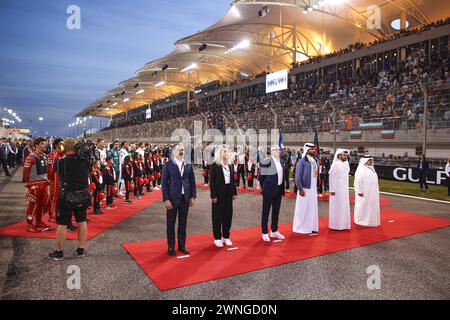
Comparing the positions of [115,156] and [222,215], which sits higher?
[115,156]

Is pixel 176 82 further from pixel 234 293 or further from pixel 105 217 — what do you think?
pixel 234 293

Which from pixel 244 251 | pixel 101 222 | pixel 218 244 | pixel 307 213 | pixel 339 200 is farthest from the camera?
pixel 101 222

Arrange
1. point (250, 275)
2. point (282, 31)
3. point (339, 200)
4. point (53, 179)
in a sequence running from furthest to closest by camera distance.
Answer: point (282, 31)
point (339, 200)
point (53, 179)
point (250, 275)

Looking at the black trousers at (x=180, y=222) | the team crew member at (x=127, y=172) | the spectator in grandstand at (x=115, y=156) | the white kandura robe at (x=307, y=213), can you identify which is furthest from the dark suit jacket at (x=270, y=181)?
the spectator in grandstand at (x=115, y=156)

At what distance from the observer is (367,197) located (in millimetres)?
7875

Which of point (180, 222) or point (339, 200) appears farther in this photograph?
point (339, 200)

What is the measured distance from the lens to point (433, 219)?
8.52 m

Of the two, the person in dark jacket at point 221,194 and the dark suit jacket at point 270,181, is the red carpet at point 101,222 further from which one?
the dark suit jacket at point 270,181

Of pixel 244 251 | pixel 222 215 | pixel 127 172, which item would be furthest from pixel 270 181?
pixel 127 172

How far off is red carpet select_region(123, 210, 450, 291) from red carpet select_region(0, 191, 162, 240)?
1424 mm

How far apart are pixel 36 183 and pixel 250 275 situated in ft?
15.4

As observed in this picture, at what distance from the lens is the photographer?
5.01 meters

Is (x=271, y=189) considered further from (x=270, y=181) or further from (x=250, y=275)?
(x=250, y=275)

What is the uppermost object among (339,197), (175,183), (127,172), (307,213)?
(175,183)
